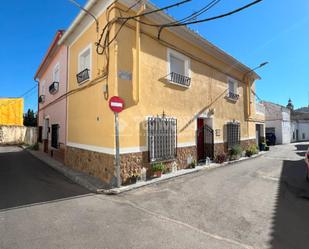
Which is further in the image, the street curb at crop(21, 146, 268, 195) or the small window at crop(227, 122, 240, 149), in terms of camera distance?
the small window at crop(227, 122, 240, 149)

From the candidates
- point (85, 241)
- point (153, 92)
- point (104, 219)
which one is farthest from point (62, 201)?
point (153, 92)

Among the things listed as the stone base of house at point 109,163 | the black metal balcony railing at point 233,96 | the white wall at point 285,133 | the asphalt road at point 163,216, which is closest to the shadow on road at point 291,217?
the asphalt road at point 163,216

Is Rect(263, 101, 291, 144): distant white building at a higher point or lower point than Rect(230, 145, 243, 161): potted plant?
higher

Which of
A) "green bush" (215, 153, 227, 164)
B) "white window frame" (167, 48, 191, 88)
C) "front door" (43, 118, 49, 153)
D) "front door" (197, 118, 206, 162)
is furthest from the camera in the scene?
"front door" (43, 118, 49, 153)

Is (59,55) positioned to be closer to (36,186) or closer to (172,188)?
(36,186)

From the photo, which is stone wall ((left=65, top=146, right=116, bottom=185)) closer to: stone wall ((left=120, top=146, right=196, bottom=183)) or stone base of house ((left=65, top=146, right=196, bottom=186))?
stone base of house ((left=65, top=146, right=196, bottom=186))

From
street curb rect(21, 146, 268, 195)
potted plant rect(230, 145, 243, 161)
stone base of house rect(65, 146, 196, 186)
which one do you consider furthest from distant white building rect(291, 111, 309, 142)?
stone base of house rect(65, 146, 196, 186)

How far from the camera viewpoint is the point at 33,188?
609 cm

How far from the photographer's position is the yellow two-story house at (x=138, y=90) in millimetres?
6703

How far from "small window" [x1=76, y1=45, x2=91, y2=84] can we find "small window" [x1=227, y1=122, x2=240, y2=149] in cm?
829

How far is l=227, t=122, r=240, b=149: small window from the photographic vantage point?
1218cm

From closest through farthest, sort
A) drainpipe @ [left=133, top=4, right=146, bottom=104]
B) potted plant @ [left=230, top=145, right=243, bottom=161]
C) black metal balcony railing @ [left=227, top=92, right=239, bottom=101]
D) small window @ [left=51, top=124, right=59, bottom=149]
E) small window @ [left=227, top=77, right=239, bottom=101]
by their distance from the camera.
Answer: drainpipe @ [left=133, top=4, right=146, bottom=104] → small window @ [left=51, top=124, right=59, bottom=149] → potted plant @ [left=230, top=145, right=243, bottom=161] → black metal balcony railing @ [left=227, top=92, right=239, bottom=101] → small window @ [left=227, top=77, right=239, bottom=101]

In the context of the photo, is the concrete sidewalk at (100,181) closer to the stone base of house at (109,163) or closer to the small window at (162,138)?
the stone base of house at (109,163)

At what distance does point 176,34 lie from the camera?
344 inches
